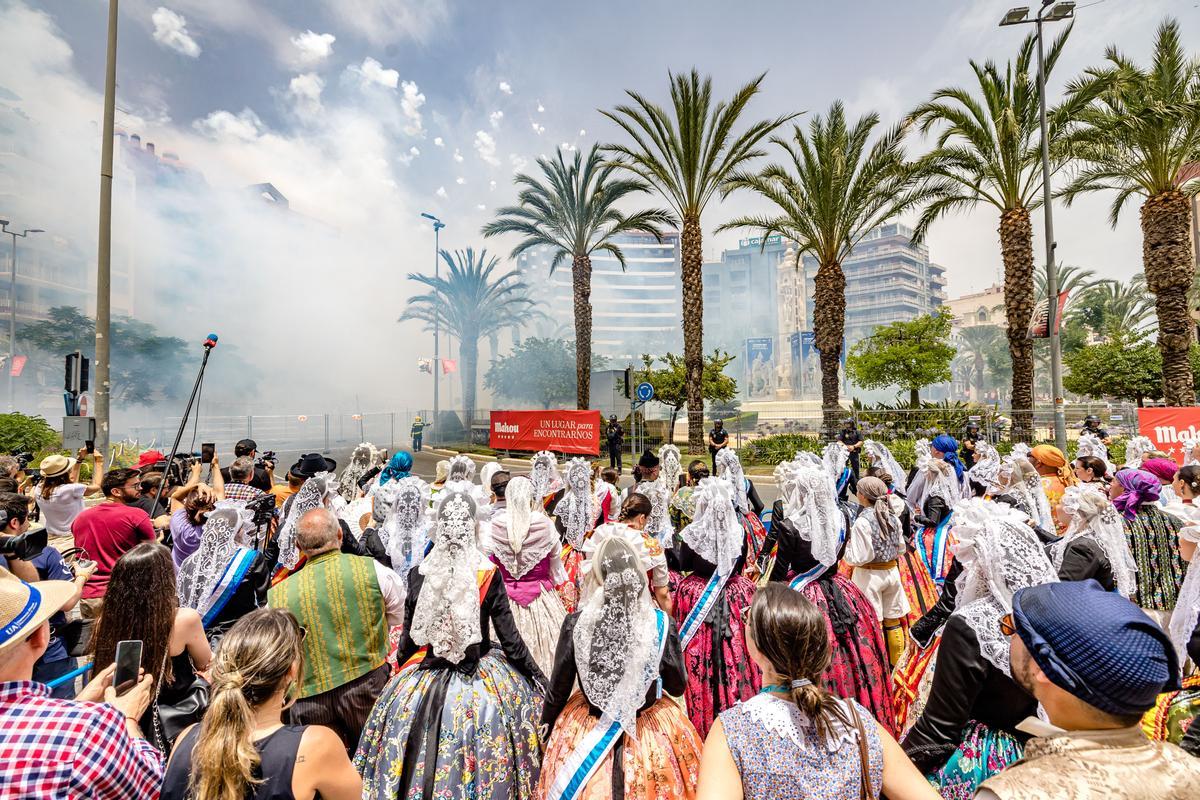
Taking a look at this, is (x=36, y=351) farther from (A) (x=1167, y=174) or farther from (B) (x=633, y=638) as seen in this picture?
(A) (x=1167, y=174)

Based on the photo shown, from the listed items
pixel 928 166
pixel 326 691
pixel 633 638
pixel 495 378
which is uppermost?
pixel 928 166

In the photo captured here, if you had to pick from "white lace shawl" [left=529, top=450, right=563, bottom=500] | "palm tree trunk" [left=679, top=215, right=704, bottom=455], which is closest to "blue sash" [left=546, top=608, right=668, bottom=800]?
"white lace shawl" [left=529, top=450, right=563, bottom=500]

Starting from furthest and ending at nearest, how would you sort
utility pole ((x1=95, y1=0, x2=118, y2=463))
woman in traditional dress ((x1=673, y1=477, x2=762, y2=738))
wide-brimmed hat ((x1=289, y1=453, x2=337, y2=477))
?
utility pole ((x1=95, y1=0, x2=118, y2=463)) < wide-brimmed hat ((x1=289, y1=453, x2=337, y2=477)) < woman in traditional dress ((x1=673, y1=477, x2=762, y2=738))

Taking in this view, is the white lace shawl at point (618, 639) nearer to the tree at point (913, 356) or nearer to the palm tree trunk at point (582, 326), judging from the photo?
the palm tree trunk at point (582, 326)

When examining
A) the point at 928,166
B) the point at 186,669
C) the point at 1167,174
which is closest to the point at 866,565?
the point at 186,669

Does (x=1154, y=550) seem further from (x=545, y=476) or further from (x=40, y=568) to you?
(x=40, y=568)

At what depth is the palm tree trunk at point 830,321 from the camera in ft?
65.4

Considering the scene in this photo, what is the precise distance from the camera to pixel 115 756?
1622mm

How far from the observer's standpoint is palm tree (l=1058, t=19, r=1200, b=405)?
1545 centimetres

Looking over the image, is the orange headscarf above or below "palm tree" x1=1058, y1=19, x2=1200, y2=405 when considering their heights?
below

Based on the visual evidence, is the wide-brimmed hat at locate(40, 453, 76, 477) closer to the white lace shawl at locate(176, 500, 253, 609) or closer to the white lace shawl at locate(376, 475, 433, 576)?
the white lace shawl at locate(376, 475, 433, 576)

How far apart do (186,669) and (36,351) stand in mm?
50989

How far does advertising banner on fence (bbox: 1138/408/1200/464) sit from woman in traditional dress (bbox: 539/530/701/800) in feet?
47.9

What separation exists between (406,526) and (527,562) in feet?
4.80
